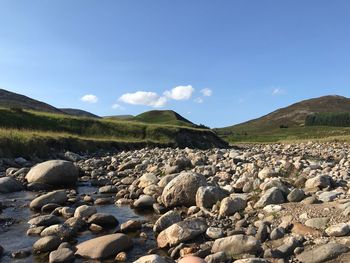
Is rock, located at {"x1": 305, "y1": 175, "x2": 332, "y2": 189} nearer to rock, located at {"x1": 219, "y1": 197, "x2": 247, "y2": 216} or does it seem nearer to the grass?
rock, located at {"x1": 219, "y1": 197, "x2": 247, "y2": 216}

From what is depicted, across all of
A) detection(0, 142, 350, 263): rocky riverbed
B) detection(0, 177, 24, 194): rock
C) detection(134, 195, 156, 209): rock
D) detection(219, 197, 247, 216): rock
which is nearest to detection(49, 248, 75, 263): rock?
detection(0, 142, 350, 263): rocky riverbed

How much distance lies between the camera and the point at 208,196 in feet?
40.4

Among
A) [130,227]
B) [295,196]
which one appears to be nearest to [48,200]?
[130,227]

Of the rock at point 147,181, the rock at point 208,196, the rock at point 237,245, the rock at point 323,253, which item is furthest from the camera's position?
the rock at point 147,181

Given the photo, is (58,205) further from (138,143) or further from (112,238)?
(138,143)

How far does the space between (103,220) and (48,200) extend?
3.42 m

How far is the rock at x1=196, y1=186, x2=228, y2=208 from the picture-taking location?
40.3 feet

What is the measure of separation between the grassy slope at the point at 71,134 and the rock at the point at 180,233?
61.3ft

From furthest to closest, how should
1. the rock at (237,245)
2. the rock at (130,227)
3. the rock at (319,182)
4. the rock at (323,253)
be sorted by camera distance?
the rock at (319,182)
the rock at (130,227)
the rock at (237,245)
the rock at (323,253)

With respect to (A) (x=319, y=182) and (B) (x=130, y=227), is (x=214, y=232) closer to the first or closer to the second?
(B) (x=130, y=227)

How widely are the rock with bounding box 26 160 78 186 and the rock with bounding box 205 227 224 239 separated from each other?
10.6 m

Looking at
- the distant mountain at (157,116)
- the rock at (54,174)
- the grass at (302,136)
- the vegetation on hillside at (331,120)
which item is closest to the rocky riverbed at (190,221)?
the rock at (54,174)

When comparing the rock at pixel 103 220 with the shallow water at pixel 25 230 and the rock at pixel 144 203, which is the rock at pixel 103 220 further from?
the rock at pixel 144 203

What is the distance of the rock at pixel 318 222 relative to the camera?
29.3 ft
